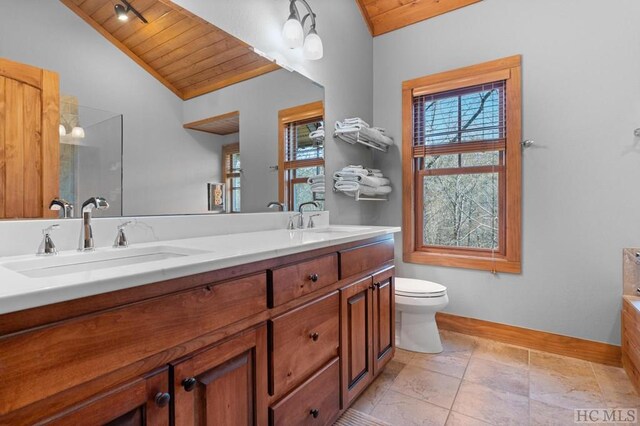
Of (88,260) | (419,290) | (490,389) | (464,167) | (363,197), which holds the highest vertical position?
(464,167)

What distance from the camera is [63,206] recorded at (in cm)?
111

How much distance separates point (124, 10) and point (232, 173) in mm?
780

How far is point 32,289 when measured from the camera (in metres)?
0.57

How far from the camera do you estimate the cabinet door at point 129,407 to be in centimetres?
64

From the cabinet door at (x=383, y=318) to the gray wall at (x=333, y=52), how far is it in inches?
28.9

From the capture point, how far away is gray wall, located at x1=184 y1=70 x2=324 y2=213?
5.38 feet

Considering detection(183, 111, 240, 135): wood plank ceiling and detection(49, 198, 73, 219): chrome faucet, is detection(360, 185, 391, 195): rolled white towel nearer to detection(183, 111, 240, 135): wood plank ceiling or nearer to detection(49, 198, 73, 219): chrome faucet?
detection(183, 111, 240, 135): wood plank ceiling

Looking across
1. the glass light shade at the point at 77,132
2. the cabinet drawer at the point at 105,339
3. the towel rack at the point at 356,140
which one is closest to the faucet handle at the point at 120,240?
the glass light shade at the point at 77,132

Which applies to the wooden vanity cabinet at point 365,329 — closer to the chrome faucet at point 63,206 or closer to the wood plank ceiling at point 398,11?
the chrome faucet at point 63,206

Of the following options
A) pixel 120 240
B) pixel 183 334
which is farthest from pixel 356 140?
pixel 183 334

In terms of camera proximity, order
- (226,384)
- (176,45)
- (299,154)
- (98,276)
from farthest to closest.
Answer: (299,154), (176,45), (226,384), (98,276)

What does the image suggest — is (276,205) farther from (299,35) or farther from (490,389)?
(490,389)

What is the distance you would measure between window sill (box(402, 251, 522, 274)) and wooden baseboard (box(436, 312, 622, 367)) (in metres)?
0.41

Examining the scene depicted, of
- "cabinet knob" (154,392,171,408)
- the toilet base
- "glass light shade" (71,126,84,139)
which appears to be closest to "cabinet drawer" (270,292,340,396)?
"cabinet knob" (154,392,171,408)
